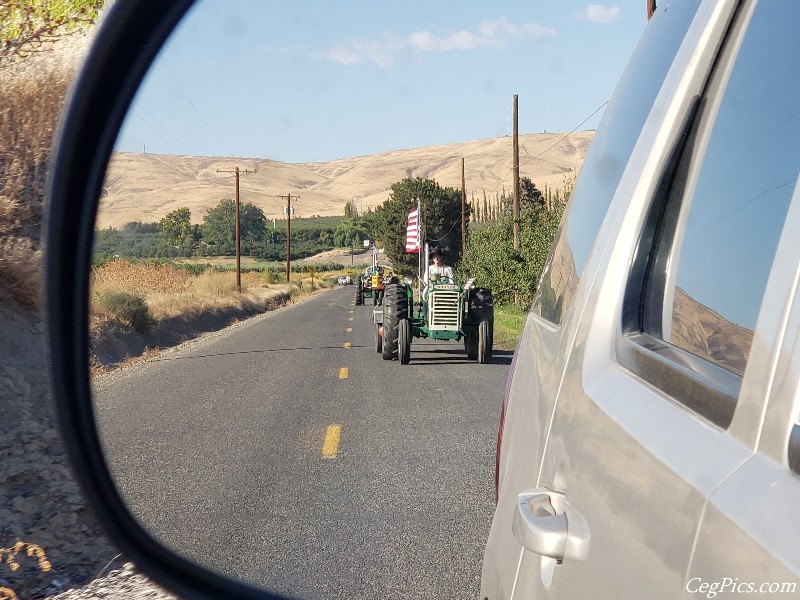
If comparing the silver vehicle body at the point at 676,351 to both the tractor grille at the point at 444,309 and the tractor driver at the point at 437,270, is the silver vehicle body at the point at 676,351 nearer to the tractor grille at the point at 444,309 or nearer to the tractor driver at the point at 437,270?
the tractor grille at the point at 444,309

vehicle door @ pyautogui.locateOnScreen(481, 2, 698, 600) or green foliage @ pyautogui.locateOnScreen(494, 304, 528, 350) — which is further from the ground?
vehicle door @ pyautogui.locateOnScreen(481, 2, 698, 600)

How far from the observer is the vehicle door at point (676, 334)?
1.09 meters

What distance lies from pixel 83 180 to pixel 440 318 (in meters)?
13.0

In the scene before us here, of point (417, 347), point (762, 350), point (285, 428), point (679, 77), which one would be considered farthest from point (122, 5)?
point (417, 347)

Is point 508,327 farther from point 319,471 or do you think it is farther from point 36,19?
point 319,471

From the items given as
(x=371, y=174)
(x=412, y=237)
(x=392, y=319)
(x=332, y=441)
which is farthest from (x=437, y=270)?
(x=371, y=174)

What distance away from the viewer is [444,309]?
15820 mm

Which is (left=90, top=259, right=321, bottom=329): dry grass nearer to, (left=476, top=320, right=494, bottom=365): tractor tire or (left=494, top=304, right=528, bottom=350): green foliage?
(left=476, top=320, right=494, bottom=365): tractor tire

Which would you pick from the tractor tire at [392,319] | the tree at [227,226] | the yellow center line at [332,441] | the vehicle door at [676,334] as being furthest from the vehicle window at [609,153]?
the tree at [227,226]

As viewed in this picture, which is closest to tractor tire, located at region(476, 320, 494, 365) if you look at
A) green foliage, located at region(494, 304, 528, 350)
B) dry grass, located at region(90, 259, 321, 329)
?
green foliage, located at region(494, 304, 528, 350)

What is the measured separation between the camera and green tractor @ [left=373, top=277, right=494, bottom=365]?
1509 centimetres

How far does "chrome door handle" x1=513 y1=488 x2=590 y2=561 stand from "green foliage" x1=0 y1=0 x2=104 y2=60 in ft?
56.8

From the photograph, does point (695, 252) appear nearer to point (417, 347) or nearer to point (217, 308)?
point (417, 347)

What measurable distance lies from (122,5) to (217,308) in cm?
3359
